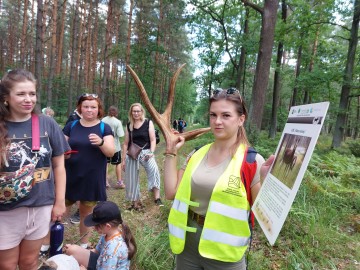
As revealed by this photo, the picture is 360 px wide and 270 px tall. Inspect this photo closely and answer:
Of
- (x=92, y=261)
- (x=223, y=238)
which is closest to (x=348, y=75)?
(x=223, y=238)

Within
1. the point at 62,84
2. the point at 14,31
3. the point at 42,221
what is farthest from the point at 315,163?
the point at 14,31

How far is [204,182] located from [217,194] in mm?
146

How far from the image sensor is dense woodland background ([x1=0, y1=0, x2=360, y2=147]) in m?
12.0

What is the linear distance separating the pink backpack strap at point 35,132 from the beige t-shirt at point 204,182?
1314mm

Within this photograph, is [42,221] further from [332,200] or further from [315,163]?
[315,163]

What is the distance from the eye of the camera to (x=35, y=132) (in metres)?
2.24

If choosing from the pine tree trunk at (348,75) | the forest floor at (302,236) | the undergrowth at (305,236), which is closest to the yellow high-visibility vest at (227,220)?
the undergrowth at (305,236)

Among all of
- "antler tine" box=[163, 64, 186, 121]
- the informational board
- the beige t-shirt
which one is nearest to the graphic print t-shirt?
"antler tine" box=[163, 64, 186, 121]

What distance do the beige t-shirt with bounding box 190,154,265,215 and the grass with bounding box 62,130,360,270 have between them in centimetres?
172

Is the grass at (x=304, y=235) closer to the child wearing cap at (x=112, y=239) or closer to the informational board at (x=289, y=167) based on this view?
the child wearing cap at (x=112, y=239)

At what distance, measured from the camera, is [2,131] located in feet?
6.75

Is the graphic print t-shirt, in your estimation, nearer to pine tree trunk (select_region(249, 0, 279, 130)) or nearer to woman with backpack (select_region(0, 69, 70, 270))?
woman with backpack (select_region(0, 69, 70, 270))

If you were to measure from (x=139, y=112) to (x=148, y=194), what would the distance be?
217 cm

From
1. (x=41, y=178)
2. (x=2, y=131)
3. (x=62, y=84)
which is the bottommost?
(x=41, y=178)
